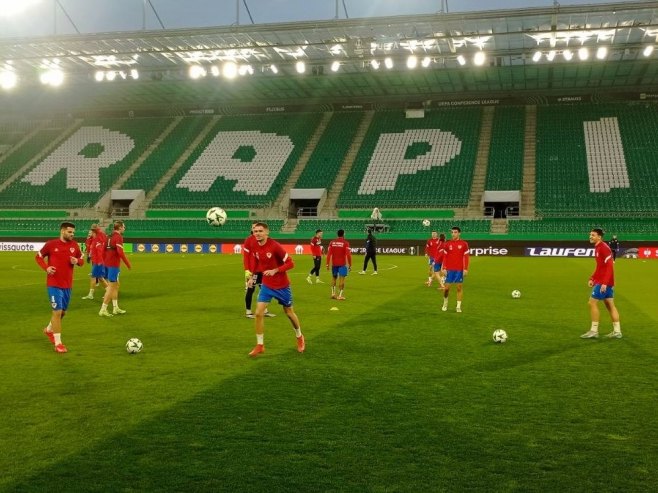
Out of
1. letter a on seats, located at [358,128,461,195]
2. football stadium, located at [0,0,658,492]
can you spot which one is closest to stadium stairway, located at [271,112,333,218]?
football stadium, located at [0,0,658,492]

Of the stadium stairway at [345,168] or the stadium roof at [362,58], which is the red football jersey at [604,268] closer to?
the stadium roof at [362,58]

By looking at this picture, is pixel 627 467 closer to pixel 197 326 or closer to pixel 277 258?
pixel 277 258

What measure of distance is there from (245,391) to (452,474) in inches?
132

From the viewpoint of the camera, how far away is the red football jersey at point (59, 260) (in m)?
10.2

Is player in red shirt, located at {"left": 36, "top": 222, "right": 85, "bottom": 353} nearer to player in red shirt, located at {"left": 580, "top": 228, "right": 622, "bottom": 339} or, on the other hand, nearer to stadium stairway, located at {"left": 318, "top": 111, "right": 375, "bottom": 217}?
player in red shirt, located at {"left": 580, "top": 228, "right": 622, "bottom": 339}

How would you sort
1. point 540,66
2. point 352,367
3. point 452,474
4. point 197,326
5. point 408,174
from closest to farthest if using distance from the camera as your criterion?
point 452,474 < point 352,367 < point 197,326 < point 540,66 < point 408,174

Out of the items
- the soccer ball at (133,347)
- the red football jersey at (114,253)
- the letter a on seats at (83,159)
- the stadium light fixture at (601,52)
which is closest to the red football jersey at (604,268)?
the soccer ball at (133,347)

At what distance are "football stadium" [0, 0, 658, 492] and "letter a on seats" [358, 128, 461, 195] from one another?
0.30 m

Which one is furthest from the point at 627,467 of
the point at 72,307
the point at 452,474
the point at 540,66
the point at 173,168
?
the point at 173,168

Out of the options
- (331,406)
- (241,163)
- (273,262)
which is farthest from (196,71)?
(331,406)

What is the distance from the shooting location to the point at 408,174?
174 ft

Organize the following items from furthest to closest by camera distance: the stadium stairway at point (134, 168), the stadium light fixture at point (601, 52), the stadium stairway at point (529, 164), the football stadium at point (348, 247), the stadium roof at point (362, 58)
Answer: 1. the stadium stairway at point (134, 168)
2. the stadium stairway at point (529, 164)
3. the stadium light fixture at point (601, 52)
4. the stadium roof at point (362, 58)
5. the football stadium at point (348, 247)

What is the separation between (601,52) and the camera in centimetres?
4162

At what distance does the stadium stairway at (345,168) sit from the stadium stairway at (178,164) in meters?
15.6
